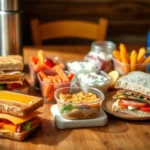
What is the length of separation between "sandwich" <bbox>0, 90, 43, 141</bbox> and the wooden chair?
48.1 inches

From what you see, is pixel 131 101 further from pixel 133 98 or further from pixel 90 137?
pixel 90 137

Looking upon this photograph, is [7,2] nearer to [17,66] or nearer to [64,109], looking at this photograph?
[17,66]

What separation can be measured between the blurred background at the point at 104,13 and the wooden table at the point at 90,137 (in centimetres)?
131

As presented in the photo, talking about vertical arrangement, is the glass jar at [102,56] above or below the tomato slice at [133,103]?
above

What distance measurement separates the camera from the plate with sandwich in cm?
150

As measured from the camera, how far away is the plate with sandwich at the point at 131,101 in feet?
4.91

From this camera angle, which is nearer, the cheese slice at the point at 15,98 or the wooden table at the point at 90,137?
the wooden table at the point at 90,137

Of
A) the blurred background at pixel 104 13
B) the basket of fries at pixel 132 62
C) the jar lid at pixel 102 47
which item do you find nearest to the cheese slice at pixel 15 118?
the basket of fries at pixel 132 62

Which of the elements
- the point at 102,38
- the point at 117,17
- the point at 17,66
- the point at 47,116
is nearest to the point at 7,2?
the point at 17,66

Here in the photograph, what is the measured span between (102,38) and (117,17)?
27cm

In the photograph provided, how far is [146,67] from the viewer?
6.04 ft

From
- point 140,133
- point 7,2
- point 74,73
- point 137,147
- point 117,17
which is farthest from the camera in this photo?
point 117,17

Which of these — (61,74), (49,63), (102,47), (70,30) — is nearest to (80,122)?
(61,74)

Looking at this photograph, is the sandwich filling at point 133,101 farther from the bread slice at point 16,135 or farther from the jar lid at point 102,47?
the jar lid at point 102,47
